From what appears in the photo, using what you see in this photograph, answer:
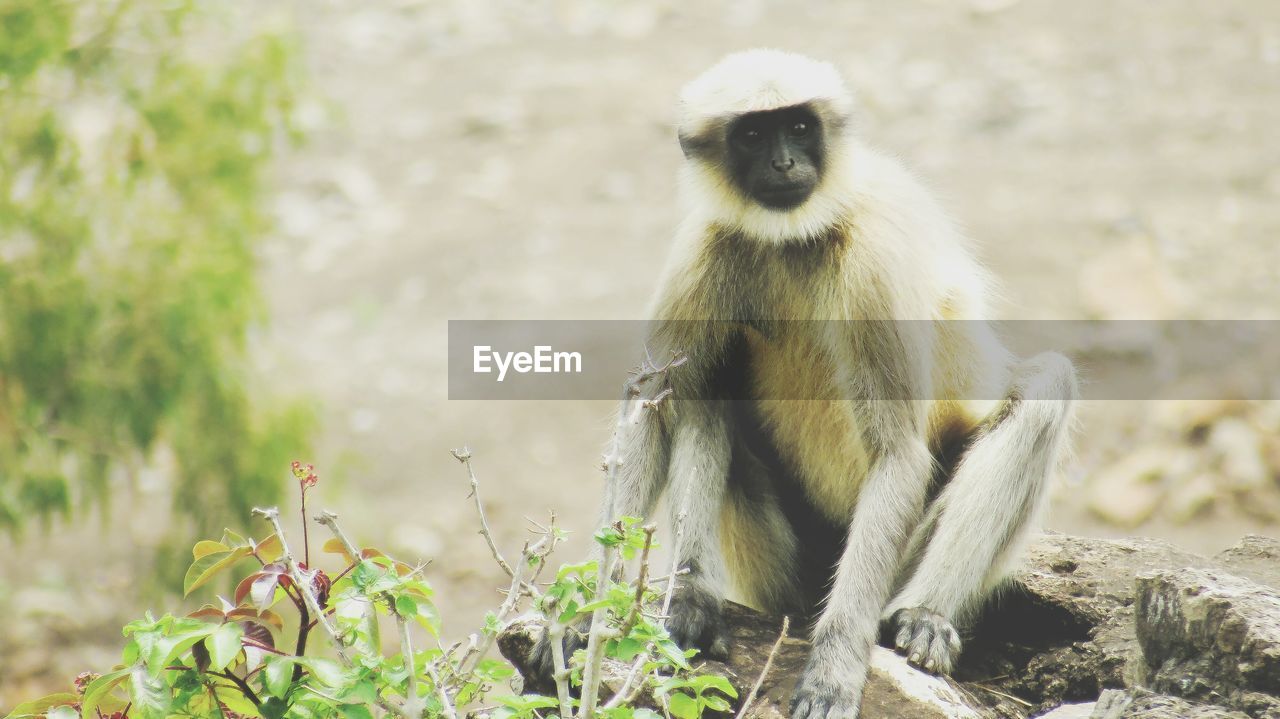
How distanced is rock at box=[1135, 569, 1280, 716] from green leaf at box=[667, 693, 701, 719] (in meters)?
1.44

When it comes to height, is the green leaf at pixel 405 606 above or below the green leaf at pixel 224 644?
above

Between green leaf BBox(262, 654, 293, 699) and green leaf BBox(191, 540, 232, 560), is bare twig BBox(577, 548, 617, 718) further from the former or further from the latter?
green leaf BBox(191, 540, 232, 560)

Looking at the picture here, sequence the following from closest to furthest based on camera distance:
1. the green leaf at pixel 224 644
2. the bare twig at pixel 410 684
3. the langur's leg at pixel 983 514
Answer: the green leaf at pixel 224 644 < the bare twig at pixel 410 684 < the langur's leg at pixel 983 514

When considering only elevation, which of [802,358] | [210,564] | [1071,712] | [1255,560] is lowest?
[1071,712]

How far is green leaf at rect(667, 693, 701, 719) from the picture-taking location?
11.7 feet

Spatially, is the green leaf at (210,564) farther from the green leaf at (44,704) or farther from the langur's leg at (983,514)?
the langur's leg at (983,514)

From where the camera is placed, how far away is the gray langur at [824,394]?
4832 mm

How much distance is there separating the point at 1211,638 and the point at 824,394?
159 centimetres

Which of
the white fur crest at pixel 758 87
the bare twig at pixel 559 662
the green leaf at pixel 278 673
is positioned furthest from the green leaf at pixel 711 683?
the white fur crest at pixel 758 87

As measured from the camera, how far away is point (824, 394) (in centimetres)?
509

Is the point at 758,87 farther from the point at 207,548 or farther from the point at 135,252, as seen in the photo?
the point at 135,252

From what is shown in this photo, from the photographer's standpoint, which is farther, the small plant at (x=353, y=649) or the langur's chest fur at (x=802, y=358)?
the langur's chest fur at (x=802, y=358)

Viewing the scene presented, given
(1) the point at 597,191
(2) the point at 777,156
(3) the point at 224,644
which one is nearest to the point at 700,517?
(2) the point at 777,156

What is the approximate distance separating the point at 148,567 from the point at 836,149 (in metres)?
6.64
